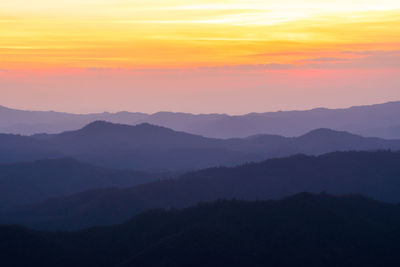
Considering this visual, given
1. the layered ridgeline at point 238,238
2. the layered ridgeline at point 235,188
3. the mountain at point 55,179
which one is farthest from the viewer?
the mountain at point 55,179

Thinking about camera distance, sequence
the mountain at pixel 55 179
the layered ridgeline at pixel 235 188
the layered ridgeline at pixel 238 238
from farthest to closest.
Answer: the mountain at pixel 55 179, the layered ridgeline at pixel 235 188, the layered ridgeline at pixel 238 238

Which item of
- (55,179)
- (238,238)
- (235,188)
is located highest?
(55,179)

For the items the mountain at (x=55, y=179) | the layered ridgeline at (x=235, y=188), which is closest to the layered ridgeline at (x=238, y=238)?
the layered ridgeline at (x=235, y=188)

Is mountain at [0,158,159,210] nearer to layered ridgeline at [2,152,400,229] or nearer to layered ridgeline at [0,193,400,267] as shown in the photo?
layered ridgeline at [2,152,400,229]

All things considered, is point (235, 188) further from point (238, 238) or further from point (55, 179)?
point (238, 238)

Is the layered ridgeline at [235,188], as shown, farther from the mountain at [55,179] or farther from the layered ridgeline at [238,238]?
the layered ridgeline at [238,238]

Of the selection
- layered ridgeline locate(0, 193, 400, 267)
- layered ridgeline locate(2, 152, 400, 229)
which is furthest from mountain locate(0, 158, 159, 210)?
layered ridgeline locate(0, 193, 400, 267)

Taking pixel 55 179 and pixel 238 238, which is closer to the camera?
pixel 238 238

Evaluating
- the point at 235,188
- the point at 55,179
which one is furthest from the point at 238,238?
the point at 55,179
